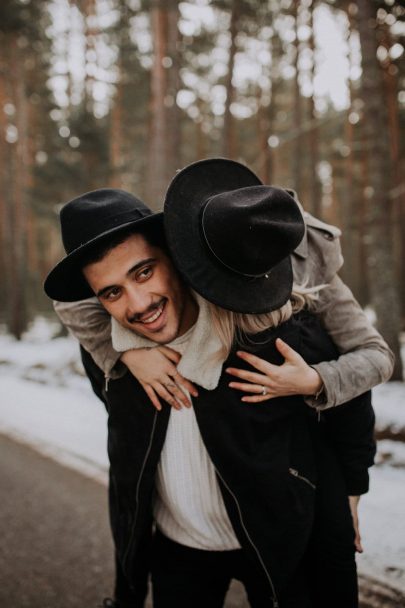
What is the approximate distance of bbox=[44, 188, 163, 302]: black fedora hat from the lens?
1.56 meters

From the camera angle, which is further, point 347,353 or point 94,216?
point 347,353

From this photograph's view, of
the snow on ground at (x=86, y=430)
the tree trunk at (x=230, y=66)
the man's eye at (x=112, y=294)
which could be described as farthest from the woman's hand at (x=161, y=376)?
the tree trunk at (x=230, y=66)

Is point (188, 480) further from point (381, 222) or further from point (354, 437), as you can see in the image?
point (381, 222)

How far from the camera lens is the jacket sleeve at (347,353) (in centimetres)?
158

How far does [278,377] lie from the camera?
154 centimetres

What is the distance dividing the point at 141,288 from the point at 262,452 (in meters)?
0.72

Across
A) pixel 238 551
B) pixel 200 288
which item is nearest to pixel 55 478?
pixel 238 551

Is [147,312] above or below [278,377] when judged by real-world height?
above

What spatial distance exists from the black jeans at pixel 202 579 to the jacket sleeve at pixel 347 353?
71 cm

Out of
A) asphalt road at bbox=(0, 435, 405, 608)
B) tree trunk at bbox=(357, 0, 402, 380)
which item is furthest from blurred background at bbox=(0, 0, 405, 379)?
asphalt road at bbox=(0, 435, 405, 608)

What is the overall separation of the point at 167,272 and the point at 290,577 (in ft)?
3.95

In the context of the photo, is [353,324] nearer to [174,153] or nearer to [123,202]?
[123,202]

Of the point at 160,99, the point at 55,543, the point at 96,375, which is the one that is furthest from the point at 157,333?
the point at 160,99

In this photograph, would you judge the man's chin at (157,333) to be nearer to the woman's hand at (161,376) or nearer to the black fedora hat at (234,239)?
the woman's hand at (161,376)
